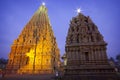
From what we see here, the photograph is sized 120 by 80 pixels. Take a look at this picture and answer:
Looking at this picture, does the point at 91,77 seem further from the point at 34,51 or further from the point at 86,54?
the point at 34,51

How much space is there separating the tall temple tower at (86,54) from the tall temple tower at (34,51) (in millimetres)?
18866

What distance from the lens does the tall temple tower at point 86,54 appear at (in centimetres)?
1994

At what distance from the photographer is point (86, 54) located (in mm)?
22109

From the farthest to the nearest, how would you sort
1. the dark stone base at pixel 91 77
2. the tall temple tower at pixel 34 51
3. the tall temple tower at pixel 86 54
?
the tall temple tower at pixel 34 51 < the tall temple tower at pixel 86 54 < the dark stone base at pixel 91 77

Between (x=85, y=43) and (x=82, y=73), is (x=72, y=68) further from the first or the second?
(x=85, y=43)

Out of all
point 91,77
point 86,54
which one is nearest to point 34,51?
point 86,54

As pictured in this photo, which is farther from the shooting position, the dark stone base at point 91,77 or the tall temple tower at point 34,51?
the tall temple tower at point 34,51

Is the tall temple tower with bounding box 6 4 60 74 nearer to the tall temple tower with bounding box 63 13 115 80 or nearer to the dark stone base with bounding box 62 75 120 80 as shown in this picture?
the tall temple tower with bounding box 63 13 115 80

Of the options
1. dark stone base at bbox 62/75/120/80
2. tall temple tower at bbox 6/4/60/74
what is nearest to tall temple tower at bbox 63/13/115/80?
dark stone base at bbox 62/75/120/80

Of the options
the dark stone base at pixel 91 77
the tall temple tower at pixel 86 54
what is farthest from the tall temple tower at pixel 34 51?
the dark stone base at pixel 91 77

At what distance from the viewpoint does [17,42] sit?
48.2 metres

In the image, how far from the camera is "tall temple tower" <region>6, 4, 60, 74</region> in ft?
134

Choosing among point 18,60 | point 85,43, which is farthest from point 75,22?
point 18,60

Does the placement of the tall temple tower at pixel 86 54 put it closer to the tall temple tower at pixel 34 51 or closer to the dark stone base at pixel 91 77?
the dark stone base at pixel 91 77
